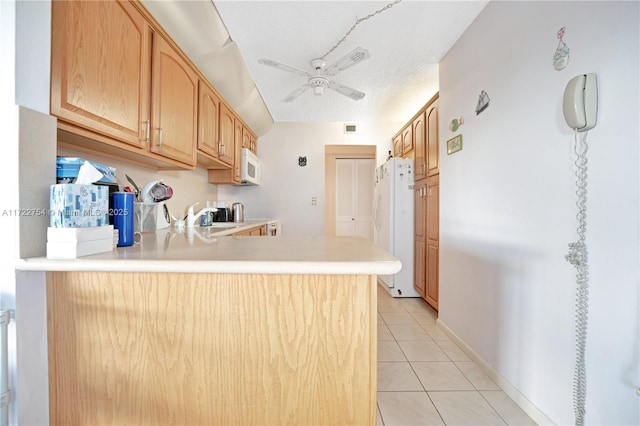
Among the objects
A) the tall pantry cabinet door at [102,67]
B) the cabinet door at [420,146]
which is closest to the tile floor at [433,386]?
the cabinet door at [420,146]

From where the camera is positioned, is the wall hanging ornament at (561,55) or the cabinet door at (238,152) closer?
the wall hanging ornament at (561,55)

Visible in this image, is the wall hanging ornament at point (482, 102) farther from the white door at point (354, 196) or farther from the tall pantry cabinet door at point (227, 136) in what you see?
the white door at point (354, 196)

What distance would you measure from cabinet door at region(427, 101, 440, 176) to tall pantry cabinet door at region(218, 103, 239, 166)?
2.11 m

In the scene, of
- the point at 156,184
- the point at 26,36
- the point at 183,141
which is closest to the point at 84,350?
the point at 26,36

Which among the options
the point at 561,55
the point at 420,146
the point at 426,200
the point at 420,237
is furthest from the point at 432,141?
the point at 561,55

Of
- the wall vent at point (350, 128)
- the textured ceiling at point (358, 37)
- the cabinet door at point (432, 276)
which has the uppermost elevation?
the textured ceiling at point (358, 37)

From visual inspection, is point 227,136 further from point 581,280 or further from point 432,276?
point 581,280

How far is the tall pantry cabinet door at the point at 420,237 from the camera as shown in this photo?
291 centimetres

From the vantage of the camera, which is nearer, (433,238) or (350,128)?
(433,238)

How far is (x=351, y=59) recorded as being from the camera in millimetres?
1885

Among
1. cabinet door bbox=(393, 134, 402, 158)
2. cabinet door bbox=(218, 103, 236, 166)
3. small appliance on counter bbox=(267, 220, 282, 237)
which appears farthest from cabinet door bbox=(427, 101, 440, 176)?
cabinet door bbox=(218, 103, 236, 166)

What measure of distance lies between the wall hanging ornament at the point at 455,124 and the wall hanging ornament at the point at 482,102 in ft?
0.66

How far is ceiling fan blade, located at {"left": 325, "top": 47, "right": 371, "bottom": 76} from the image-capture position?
5.84ft

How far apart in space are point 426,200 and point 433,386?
1802mm
